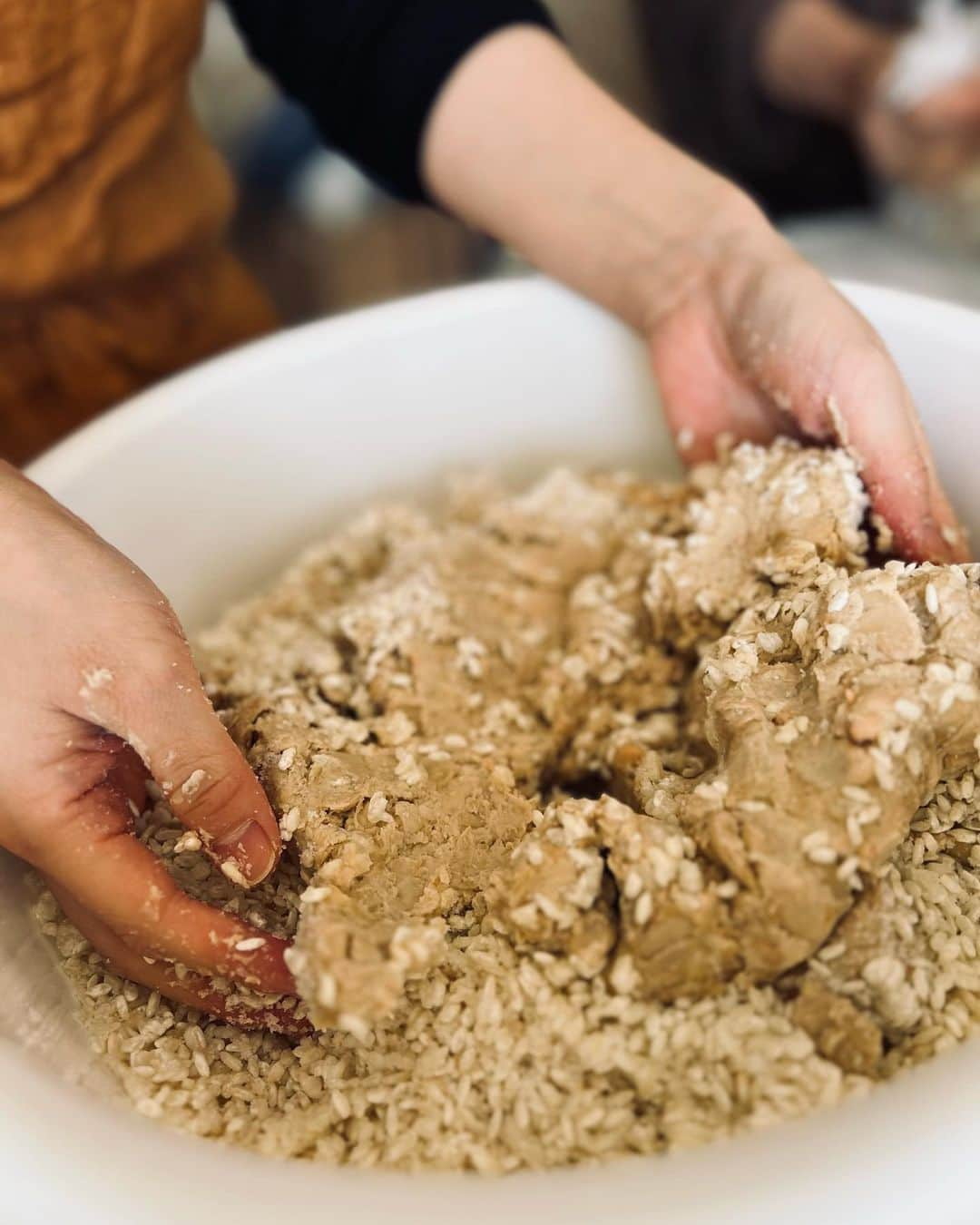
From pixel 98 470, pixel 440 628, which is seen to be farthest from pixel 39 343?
pixel 440 628

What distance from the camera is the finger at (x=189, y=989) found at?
0.80 m

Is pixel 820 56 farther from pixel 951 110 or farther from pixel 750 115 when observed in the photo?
pixel 951 110

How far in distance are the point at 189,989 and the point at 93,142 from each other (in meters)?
0.93

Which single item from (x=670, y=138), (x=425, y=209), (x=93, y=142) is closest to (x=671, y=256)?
(x=93, y=142)

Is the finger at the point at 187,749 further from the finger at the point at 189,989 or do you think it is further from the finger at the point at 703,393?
the finger at the point at 703,393

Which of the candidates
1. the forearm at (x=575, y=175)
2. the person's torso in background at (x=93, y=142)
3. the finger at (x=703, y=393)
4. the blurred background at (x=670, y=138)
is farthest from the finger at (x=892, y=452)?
the person's torso in background at (x=93, y=142)

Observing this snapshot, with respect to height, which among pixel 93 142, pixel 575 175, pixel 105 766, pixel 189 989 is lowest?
pixel 189 989

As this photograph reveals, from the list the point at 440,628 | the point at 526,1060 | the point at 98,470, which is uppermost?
the point at 98,470

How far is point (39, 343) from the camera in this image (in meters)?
1.34

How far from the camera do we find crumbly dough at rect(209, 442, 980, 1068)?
2.35ft

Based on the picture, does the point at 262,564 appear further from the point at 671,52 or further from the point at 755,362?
the point at 671,52

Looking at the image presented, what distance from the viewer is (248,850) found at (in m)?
0.80

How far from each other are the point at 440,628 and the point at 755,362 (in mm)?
404

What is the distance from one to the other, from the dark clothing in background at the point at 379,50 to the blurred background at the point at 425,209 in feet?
3.35
